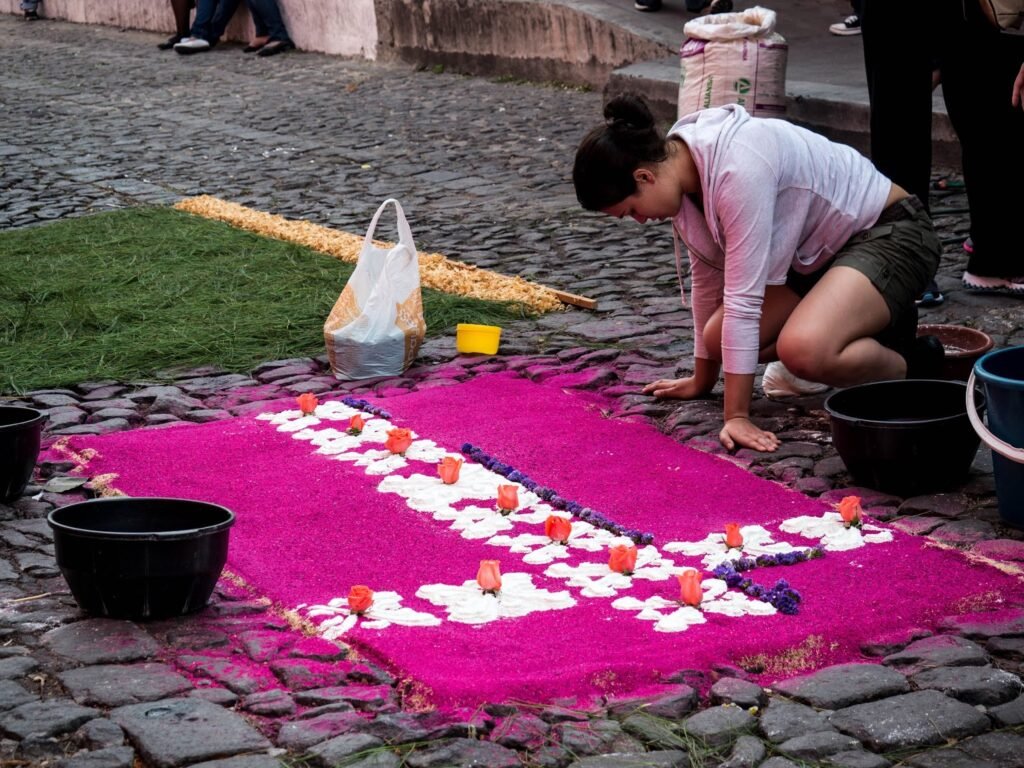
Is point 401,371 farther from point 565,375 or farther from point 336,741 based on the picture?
point 336,741

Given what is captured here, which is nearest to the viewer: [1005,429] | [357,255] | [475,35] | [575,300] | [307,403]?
[1005,429]

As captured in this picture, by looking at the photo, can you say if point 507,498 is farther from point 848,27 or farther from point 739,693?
point 848,27

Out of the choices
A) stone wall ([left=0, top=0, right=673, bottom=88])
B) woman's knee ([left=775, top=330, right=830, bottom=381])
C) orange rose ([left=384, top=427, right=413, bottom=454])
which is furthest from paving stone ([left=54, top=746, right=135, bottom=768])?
stone wall ([left=0, top=0, right=673, bottom=88])

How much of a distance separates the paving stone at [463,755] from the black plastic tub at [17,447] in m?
1.73

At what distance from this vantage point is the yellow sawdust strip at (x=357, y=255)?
6.09m

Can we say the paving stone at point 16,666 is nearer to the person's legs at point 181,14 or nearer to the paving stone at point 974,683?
the paving stone at point 974,683

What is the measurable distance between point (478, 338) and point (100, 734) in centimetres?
289

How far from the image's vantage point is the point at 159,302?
6176 mm

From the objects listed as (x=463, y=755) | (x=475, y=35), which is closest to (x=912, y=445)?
(x=463, y=755)

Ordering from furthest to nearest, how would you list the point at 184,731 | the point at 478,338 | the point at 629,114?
the point at 478,338
the point at 629,114
the point at 184,731

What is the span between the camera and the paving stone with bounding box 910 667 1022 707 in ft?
8.99

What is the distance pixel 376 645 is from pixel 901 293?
2.10 metres

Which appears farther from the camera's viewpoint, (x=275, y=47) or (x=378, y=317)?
(x=275, y=47)

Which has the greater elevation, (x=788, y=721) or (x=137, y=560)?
(x=137, y=560)
